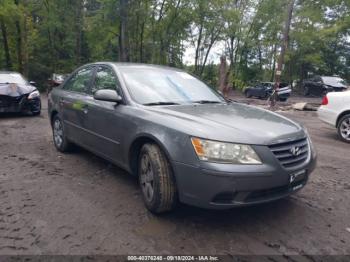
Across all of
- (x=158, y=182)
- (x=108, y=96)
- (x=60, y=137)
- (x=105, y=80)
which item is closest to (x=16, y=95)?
(x=60, y=137)

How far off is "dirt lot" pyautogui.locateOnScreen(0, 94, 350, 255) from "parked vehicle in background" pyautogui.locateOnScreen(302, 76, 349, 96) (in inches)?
708

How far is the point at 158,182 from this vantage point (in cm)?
281

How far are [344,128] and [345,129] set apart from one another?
0.03m

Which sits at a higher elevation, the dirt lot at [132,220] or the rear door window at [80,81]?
the rear door window at [80,81]

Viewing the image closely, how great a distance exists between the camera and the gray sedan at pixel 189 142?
254cm

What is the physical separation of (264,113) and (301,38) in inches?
1112

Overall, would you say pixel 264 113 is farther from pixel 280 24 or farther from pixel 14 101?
pixel 280 24

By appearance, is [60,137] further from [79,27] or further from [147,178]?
[79,27]

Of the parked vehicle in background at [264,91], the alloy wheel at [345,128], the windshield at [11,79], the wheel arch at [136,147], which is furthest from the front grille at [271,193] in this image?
the parked vehicle in background at [264,91]

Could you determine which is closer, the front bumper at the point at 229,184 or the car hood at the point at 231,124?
the front bumper at the point at 229,184

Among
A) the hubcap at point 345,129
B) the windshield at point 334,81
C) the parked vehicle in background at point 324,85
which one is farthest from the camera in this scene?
the windshield at point 334,81

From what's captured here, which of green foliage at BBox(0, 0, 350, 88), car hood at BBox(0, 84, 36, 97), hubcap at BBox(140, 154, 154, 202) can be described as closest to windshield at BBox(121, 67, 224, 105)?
hubcap at BBox(140, 154, 154, 202)

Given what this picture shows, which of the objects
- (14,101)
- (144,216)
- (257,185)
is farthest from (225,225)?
(14,101)

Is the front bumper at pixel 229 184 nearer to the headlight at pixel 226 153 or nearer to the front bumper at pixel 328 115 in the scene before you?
the headlight at pixel 226 153
